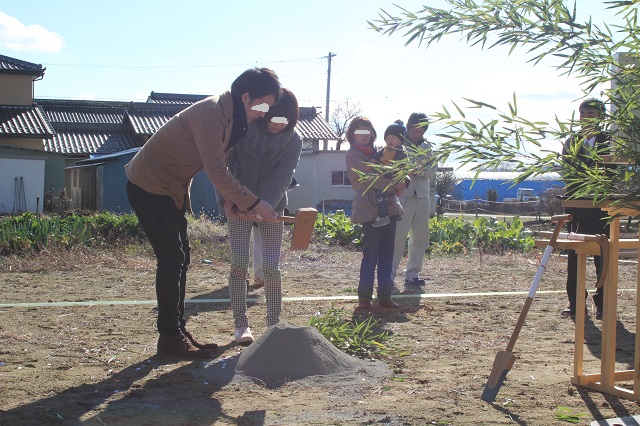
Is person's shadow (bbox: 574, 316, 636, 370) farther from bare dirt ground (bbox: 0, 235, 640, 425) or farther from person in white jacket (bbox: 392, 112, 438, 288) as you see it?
person in white jacket (bbox: 392, 112, 438, 288)

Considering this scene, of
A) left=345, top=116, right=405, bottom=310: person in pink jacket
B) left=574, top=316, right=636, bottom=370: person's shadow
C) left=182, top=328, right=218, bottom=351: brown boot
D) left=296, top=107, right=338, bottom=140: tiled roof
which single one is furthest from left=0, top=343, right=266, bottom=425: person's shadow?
left=296, top=107, right=338, bottom=140: tiled roof

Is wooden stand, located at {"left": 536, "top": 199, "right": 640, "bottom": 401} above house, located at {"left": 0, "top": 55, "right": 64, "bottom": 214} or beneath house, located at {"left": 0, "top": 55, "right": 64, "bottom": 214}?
beneath

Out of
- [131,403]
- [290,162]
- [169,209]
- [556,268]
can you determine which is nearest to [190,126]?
[169,209]

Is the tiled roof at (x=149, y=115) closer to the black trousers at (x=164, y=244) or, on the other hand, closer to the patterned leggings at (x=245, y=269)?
the patterned leggings at (x=245, y=269)

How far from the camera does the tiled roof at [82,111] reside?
36.0 meters

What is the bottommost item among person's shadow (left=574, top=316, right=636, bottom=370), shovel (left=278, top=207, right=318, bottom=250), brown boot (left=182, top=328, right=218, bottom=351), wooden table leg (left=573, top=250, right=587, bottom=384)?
person's shadow (left=574, top=316, right=636, bottom=370)

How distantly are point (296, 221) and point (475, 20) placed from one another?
7.48 ft

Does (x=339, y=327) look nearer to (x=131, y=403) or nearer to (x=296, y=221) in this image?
(x=296, y=221)

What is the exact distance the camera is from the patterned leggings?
473 centimetres

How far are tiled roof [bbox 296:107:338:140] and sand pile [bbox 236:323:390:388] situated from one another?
27100 mm

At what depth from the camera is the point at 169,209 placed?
14.4ft

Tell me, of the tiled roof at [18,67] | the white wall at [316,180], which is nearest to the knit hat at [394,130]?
the white wall at [316,180]

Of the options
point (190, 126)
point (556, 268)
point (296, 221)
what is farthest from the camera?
point (556, 268)

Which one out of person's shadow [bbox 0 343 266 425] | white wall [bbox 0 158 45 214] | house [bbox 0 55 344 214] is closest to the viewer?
person's shadow [bbox 0 343 266 425]
